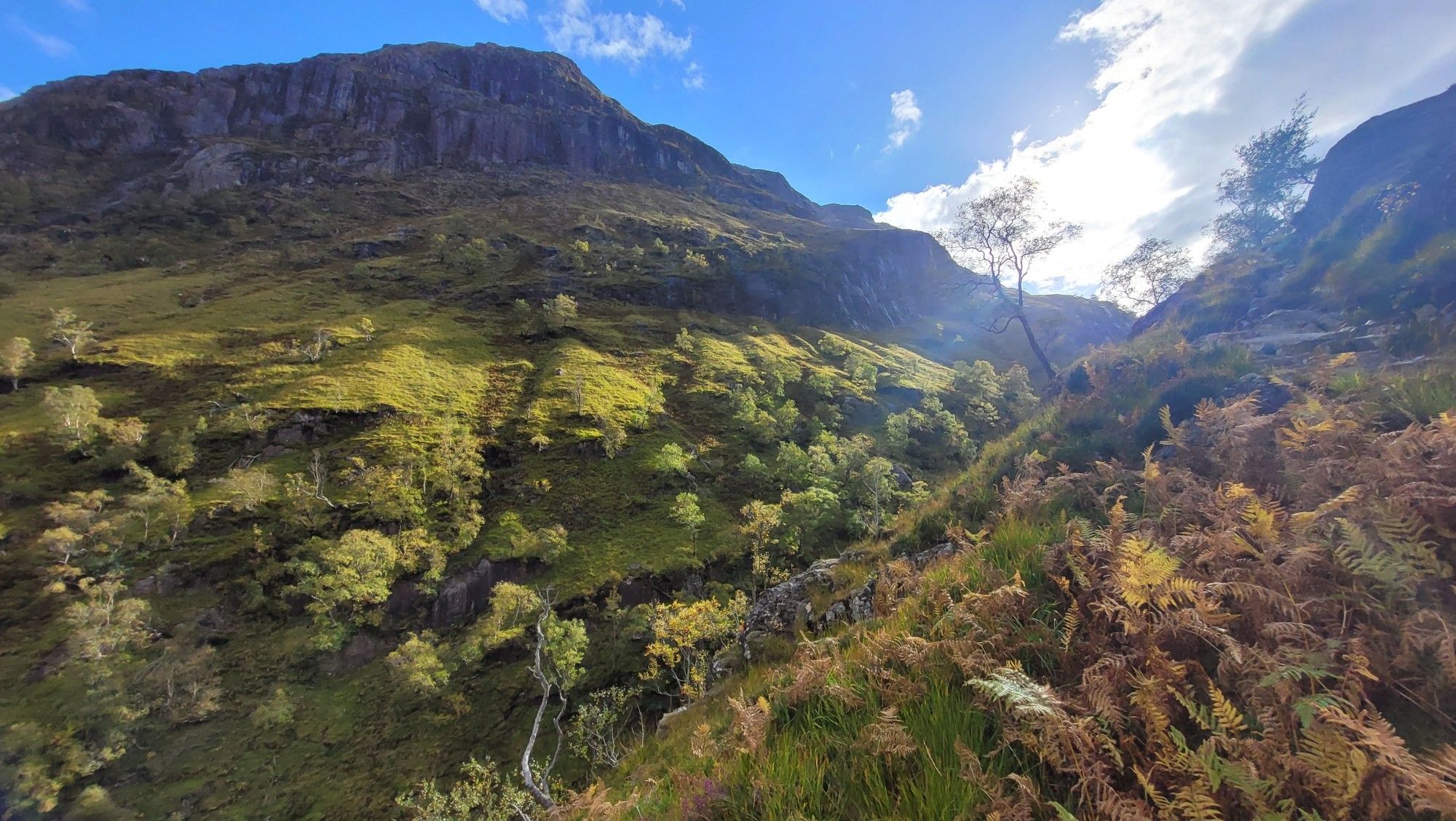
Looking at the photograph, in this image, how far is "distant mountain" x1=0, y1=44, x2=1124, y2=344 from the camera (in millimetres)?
120688

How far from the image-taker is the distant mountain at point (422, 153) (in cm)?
12069

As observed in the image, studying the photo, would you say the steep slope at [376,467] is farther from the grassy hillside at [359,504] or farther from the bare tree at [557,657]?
the bare tree at [557,657]

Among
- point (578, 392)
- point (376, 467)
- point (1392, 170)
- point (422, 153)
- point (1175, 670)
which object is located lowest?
point (376, 467)

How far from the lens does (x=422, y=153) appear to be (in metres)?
163

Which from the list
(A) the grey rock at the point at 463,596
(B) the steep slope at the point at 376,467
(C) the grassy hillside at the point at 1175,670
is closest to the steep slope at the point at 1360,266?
(C) the grassy hillside at the point at 1175,670

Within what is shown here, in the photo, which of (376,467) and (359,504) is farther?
(376,467)

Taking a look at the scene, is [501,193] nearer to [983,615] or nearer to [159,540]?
[159,540]

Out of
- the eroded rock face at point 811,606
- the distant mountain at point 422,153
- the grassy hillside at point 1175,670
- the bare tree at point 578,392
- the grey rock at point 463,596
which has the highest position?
the distant mountain at point 422,153

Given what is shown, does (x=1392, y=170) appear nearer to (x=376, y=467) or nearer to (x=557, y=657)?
(x=557, y=657)

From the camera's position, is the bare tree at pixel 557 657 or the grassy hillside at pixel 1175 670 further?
the bare tree at pixel 557 657

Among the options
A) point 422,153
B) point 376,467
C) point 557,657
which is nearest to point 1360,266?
point 557,657

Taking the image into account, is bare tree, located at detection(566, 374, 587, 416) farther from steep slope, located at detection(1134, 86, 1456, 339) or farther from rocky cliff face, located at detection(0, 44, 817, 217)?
rocky cliff face, located at detection(0, 44, 817, 217)

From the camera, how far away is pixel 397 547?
1361 inches

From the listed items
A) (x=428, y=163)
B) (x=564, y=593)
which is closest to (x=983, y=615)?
(x=564, y=593)
